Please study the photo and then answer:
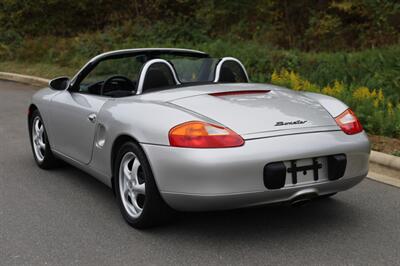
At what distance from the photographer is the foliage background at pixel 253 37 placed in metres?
9.78

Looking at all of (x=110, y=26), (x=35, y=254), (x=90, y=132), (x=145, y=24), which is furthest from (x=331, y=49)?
(x=35, y=254)

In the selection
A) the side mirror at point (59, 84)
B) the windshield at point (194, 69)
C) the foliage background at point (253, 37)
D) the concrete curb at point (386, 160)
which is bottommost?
the foliage background at point (253, 37)

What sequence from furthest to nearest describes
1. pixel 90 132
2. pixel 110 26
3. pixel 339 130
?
pixel 110 26 → pixel 90 132 → pixel 339 130

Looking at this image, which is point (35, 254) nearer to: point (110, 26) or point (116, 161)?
point (116, 161)

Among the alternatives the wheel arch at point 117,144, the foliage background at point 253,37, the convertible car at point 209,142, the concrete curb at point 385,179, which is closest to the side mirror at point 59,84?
the convertible car at point 209,142

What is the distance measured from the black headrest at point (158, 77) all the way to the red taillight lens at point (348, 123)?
1.43 m

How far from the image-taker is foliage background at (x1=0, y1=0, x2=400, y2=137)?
9.78 meters

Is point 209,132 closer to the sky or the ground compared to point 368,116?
closer to the sky

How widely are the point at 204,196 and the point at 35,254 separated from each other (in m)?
1.19

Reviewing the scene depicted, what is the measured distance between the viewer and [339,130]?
163 inches

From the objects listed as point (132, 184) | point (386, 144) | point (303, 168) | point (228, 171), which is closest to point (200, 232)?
point (132, 184)

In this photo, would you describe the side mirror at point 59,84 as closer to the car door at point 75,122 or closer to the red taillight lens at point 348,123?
the car door at point 75,122

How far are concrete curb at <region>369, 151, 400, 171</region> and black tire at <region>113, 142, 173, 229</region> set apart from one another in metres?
2.60

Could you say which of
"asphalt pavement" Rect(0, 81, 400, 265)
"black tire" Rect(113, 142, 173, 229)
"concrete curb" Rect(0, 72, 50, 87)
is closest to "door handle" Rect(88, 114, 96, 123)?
"black tire" Rect(113, 142, 173, 229)
